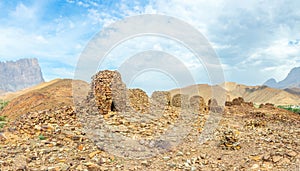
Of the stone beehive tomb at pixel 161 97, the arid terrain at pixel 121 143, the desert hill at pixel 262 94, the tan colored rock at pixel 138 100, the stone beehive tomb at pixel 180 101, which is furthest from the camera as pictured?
the desert hill at pixel 262 94

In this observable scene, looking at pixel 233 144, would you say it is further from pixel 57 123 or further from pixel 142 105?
pixel 57 123

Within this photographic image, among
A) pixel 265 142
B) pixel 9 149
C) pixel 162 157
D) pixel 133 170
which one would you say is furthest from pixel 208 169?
pixel 9 149

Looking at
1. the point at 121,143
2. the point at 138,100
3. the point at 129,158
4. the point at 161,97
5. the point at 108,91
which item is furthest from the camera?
the point at 161,97

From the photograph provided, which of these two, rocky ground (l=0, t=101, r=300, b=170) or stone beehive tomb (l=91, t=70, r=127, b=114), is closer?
rocky ground (l=0, t=101, r=300, b=170)

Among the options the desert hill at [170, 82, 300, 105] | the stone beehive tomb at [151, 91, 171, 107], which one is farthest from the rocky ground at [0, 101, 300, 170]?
the desert hill at [170, 82, 300, 105]

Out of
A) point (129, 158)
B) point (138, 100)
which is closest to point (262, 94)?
point (138, 100)

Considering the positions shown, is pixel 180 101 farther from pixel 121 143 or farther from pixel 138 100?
pixel 121 143

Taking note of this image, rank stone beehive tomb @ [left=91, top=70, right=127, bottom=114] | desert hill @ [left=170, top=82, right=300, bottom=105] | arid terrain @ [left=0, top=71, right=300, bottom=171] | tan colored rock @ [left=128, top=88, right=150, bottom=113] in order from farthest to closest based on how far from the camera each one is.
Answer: desert hill @ [left=170, top=82, right=300, bottom=105]
tan colored rock @ [left=128, top=88, right=150, bottom=113]
stone beehive tomb @ [left=91, top=70, right=127, bottom=114]
arid terrain @ [left=0, top=71, right=300, bottom=171]

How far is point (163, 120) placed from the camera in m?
9.54

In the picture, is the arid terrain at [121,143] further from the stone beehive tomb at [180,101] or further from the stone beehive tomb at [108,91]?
the stone beehive tomb at [180,101]

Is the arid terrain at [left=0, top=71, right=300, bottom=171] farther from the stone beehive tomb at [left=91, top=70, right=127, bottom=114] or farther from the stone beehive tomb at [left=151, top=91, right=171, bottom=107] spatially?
the stone beehive tomb at [left=151, top=91, right=171, bottom=107]

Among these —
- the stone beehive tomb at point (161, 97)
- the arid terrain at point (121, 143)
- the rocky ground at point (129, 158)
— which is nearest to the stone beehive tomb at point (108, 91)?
the arid terrain at point (121, 143)

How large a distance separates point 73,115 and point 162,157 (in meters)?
4.05

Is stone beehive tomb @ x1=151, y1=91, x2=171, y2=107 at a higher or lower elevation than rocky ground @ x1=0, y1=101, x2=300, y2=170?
higher
